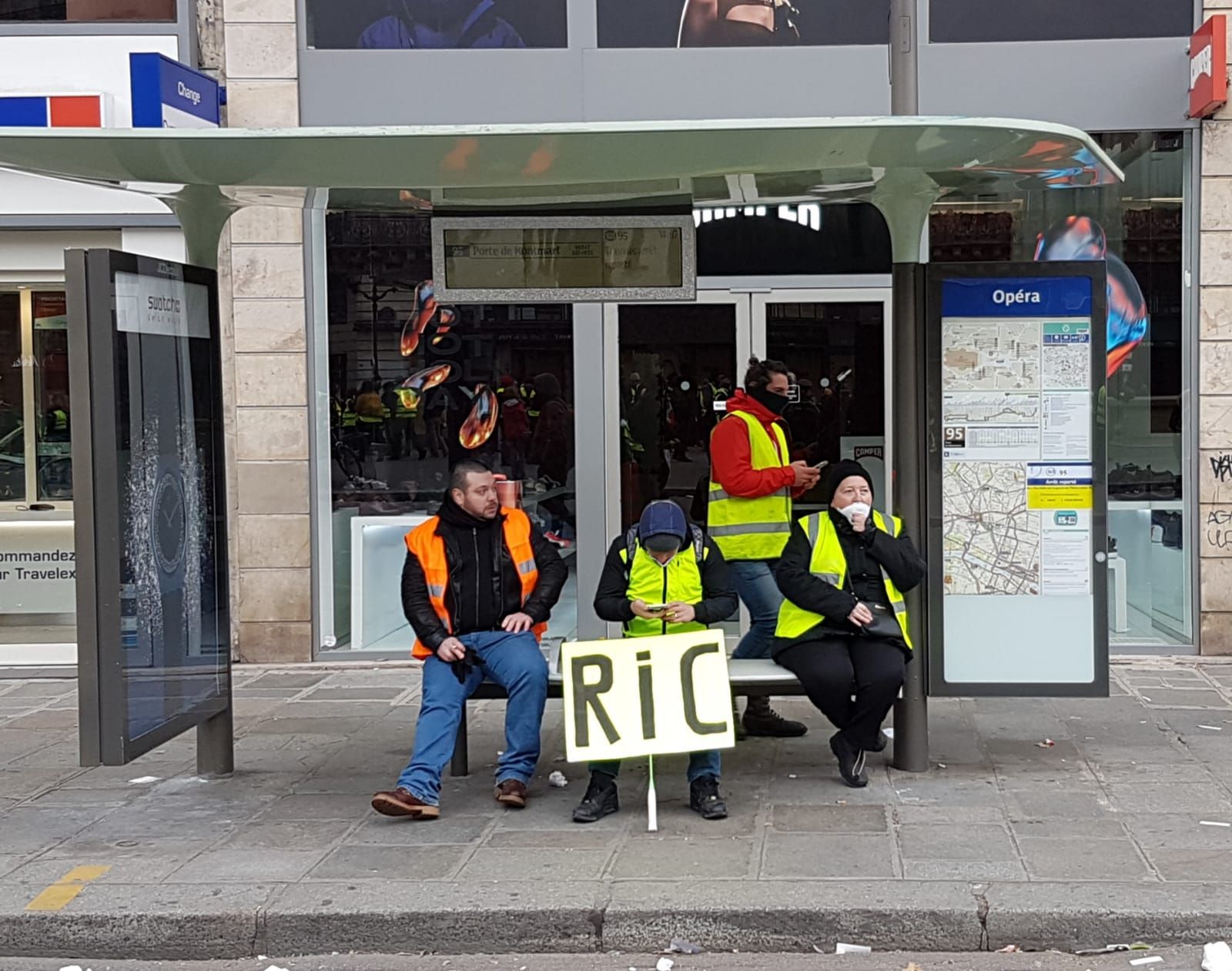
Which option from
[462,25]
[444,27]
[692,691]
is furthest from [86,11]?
[692,691]

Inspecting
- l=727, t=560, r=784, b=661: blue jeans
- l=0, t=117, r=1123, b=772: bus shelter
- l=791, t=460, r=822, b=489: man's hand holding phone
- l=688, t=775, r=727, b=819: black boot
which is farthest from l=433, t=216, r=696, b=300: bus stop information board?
l=688, t=775, r=727, b=819: black boot

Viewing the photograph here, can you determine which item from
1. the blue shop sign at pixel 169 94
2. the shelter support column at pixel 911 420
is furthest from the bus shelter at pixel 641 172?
the blue shop sign at pixel 169 94

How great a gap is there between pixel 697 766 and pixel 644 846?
55 cm

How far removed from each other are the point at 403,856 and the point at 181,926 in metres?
0.85

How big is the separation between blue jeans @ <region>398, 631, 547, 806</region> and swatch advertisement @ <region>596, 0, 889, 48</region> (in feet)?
14.1

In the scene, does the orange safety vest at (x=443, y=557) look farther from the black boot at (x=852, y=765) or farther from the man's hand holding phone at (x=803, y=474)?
the man's hand holding phone at (x=803, y=474)

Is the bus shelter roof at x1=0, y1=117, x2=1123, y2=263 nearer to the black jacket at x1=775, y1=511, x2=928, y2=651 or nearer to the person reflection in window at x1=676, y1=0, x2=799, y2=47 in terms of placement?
the black jacket at x1=775, y1=511, x2=928, y2=651

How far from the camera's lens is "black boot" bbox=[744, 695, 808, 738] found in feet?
23.6

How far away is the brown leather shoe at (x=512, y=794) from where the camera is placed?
19.7 ft

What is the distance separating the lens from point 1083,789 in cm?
612

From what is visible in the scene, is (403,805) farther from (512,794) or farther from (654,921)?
(654,921)

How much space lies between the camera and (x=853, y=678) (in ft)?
20.2

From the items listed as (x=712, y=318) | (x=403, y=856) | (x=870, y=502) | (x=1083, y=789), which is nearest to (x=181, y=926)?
(x=403, y=856)

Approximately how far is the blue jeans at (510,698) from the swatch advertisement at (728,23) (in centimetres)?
429
